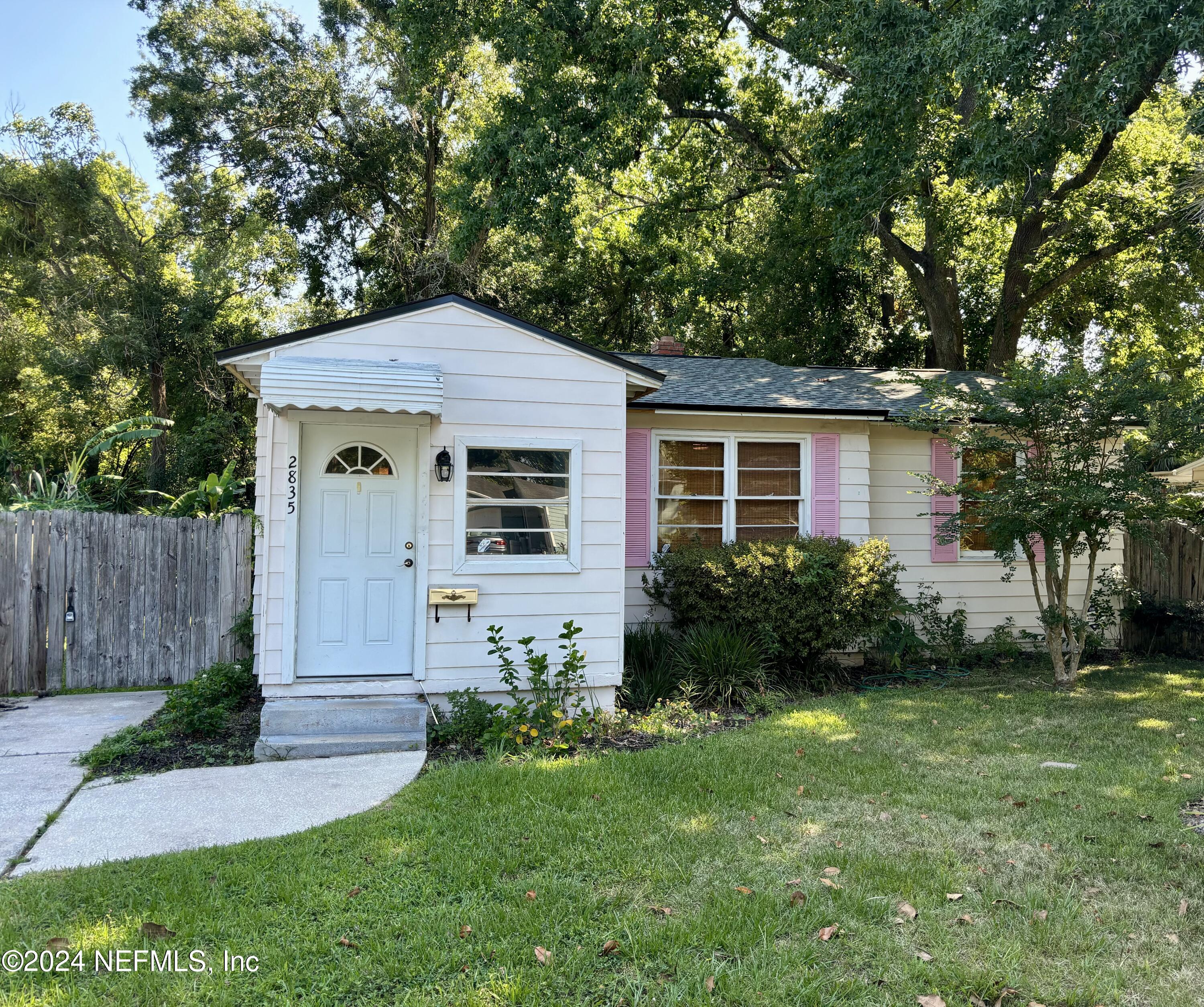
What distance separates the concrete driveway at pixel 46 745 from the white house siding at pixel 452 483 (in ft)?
4.85

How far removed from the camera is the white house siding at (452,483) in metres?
6.82

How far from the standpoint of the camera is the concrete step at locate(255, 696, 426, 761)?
6.40 metres

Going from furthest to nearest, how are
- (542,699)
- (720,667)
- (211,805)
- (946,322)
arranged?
(946,322) < (720,667) < (542,699) < (211,805)

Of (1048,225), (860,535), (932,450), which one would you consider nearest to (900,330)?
(1048,225)

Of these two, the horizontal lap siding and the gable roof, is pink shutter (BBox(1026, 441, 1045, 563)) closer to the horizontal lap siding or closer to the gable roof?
the horizontal lap siding

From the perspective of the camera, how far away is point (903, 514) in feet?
34.6

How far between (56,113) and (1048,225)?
22075 millimetres

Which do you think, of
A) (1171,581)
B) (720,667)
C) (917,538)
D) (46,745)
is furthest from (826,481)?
(46,745)

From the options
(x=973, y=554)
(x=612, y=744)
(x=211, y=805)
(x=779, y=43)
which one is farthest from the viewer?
(x=779, y=43)

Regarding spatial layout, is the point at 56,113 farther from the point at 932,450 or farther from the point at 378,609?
the point at 932,450

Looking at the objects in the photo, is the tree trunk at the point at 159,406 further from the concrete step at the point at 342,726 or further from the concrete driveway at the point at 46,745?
the concrete step at the point at 342,726

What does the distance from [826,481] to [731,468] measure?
1221 millimetres

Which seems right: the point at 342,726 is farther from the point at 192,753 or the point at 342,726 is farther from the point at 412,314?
the point at 412,314

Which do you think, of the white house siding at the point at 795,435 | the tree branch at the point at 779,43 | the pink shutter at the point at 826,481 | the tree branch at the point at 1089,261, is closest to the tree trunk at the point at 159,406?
the white house siding at the point at 795,435
